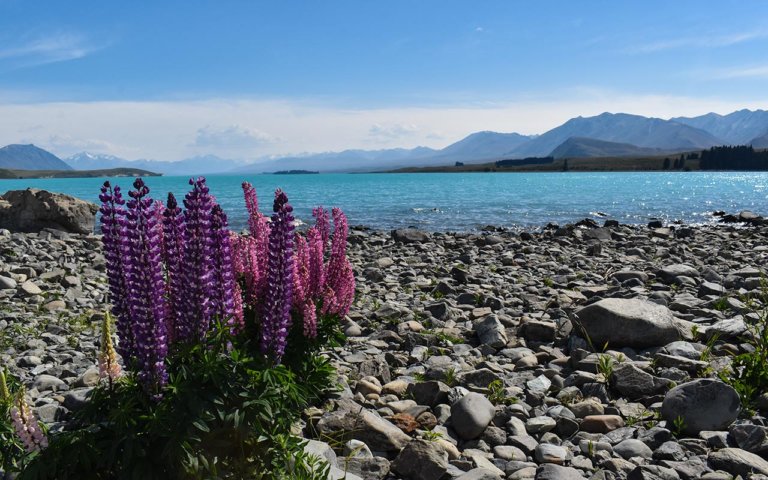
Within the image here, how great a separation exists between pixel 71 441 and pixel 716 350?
9.48 meters

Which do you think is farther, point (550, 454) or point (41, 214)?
point (41, 214)

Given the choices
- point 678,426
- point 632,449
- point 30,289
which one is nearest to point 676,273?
point 678,426

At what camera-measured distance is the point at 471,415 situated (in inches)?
276

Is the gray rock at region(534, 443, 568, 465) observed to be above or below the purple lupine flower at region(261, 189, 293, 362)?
below

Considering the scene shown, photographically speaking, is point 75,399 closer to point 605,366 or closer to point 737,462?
point 605,366

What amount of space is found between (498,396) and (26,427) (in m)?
5.69

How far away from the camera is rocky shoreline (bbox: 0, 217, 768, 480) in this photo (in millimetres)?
6293

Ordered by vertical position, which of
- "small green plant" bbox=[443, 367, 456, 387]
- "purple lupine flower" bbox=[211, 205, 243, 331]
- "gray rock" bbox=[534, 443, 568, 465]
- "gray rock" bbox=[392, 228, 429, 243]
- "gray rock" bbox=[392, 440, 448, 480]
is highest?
"purple lupine flower" bbox=[211, 205, 243, 331]

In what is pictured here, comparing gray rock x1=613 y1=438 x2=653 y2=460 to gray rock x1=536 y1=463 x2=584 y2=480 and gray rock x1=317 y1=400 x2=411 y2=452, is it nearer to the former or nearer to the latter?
gray rock x1=536 y1=463 x2=584 y2=480

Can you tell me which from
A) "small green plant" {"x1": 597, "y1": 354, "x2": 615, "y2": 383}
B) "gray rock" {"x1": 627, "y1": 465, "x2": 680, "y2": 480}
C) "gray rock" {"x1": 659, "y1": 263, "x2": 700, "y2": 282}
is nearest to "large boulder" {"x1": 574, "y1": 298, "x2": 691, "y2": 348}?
"small green plant" {"x1": 597, "y1": 354, "x2": 615, "y2": 383}

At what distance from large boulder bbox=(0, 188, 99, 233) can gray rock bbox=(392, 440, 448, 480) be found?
3032 cm

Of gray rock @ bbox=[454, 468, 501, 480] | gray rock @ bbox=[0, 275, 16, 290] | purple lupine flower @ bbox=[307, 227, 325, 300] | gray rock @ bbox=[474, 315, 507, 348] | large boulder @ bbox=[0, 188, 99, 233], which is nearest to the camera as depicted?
gray rock @ bbox=[454, 468, 501, 480]

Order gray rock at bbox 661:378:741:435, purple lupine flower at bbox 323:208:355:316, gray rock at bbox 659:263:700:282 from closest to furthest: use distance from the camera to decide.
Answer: gray rock at bbox 661:378:741:435
purple lupine flower at bbox 323:208:355:316
gray rock at bbox 659:263:700:282

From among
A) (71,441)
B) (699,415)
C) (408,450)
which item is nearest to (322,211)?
(408,450)
